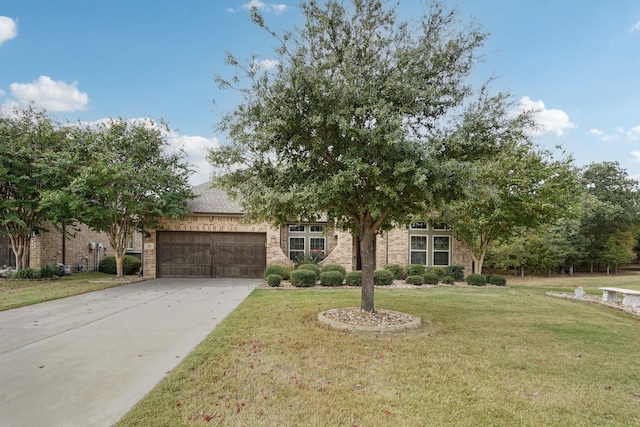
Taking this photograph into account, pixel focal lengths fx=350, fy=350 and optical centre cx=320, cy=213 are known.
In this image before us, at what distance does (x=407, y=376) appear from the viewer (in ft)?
13.8

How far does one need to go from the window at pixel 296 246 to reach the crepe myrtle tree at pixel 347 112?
9.81m

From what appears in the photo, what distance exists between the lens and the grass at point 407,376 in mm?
3270

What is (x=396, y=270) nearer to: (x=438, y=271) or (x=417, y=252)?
(x=438, y=271)

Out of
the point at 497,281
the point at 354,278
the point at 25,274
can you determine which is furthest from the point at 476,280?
the point at 25,274

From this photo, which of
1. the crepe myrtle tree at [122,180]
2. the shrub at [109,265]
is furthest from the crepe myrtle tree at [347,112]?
the shrub at [109,265]

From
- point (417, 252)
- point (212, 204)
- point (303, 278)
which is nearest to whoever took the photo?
point (303, 278)

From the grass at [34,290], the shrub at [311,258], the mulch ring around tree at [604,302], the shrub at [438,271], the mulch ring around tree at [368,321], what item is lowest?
the mulch ring around tree at [604,302]

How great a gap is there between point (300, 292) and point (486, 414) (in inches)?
328

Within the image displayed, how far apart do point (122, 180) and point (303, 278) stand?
24.9 ft

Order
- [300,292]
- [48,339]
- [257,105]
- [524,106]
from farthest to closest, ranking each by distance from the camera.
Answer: [300,292], [524,106], [257,105], [48,339]

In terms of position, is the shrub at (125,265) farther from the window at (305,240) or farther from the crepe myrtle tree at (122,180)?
the window at (305,240)

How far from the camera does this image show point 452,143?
5.97m

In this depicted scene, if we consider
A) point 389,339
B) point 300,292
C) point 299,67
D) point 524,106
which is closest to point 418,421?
point 389,339

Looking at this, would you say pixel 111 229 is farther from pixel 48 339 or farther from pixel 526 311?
pixel 526 311
